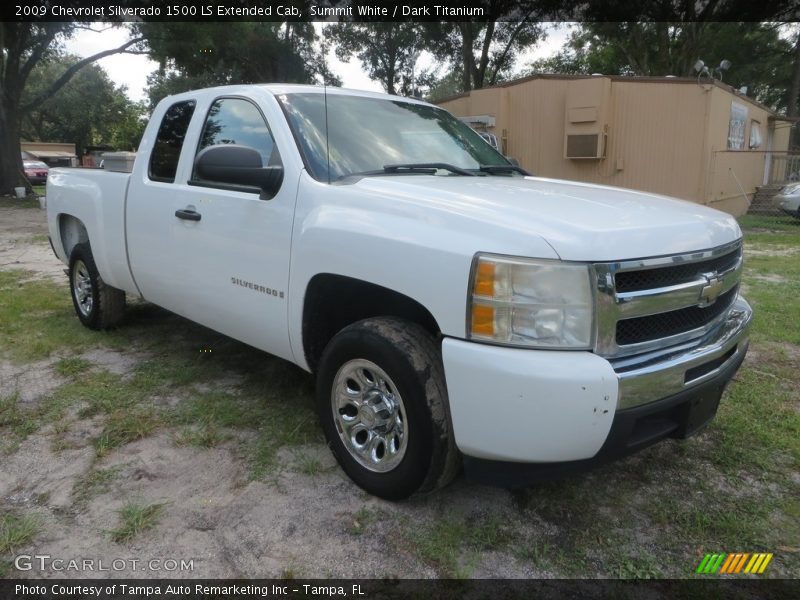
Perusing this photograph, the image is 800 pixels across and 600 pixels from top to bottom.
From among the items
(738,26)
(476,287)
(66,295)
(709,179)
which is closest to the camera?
(476,287)

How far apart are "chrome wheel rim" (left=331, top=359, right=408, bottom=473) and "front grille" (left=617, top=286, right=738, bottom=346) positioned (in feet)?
2.97

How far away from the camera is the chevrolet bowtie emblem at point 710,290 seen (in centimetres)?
250

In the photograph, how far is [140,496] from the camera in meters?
2.79

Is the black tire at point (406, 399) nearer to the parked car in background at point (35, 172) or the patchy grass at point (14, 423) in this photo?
the patchy grass at point (14, 423)

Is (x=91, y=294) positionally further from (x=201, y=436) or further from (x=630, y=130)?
(x=630, y=130)

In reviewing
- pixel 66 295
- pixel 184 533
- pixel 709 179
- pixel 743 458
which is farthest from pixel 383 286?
pixel 709 179

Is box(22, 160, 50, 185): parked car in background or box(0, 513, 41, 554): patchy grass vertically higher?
box(22, 160, 50, 185): parked car in background

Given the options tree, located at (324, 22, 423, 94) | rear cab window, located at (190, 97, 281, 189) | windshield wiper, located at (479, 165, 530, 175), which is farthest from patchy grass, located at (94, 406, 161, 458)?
tree, located at (324, 22, 423, 94)

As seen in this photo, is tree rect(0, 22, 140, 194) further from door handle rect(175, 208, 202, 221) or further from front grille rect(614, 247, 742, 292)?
front grille rect(614, 247, 742, 292)

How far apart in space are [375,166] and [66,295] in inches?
192

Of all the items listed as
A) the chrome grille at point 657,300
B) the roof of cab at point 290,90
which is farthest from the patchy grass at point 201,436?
the chrome grille at point 657,300

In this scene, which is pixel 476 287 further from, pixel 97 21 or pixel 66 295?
pixel 97 21

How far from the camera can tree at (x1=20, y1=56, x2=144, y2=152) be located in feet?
156

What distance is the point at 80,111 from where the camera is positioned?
4888 cm
